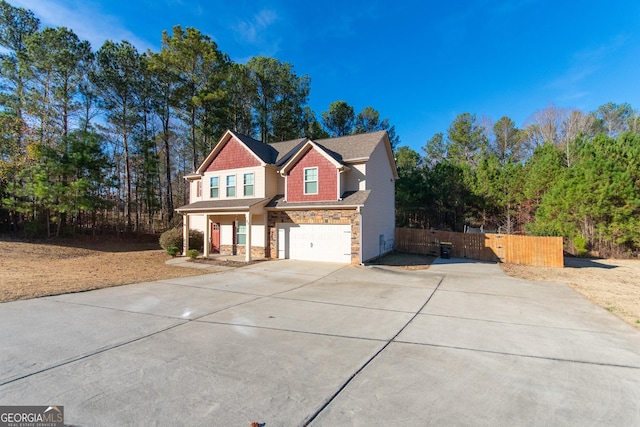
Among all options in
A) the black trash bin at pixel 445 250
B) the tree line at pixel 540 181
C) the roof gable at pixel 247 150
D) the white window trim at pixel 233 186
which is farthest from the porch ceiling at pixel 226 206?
the tree line at pixel 540 181

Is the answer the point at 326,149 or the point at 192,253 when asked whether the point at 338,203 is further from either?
the point at 192,253

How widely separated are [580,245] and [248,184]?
20.6 meters

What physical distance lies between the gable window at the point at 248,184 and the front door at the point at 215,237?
3.02 meters

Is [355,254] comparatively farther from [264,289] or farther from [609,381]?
[609,381]

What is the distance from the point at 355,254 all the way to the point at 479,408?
1024 centimetres

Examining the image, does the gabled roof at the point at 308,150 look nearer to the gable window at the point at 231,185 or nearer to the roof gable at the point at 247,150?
the roof gable at the point at 247,150

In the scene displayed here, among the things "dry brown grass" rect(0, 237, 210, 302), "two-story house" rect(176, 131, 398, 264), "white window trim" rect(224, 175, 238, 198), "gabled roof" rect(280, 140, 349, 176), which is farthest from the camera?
"white window trim" rect(224, 175, 238, 198)

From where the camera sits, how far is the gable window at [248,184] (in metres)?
16.3

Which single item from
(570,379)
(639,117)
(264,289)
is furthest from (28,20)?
(639,117)

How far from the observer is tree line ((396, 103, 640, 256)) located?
16891mm

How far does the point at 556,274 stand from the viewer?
1188 centimetres

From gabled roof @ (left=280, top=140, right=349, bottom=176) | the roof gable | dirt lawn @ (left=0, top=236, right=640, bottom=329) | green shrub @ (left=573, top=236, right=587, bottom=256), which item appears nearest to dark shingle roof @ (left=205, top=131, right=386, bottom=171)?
the roof gable

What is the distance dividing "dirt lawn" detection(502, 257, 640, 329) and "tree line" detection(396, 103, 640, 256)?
274 centimetres

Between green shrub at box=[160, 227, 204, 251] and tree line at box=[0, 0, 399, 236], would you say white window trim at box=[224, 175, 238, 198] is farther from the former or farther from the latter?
tree line at box=[0, 0, 399, 236]
